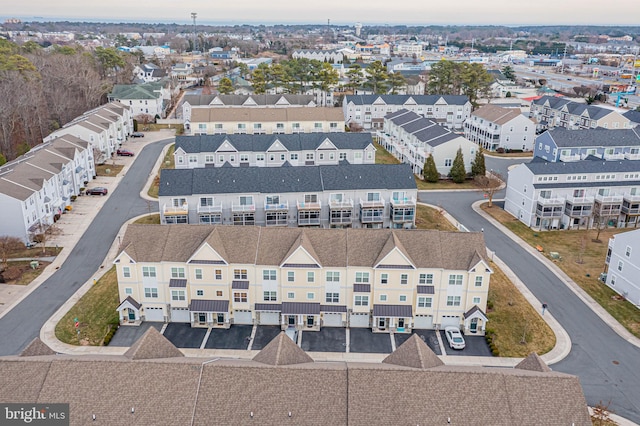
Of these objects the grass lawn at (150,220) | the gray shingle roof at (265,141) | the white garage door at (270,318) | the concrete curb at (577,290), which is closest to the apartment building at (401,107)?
the gray shingle roof at (265,141)

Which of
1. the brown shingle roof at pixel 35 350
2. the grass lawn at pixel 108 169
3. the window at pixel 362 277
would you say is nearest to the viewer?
the brown shingle roof at pixel 35 350

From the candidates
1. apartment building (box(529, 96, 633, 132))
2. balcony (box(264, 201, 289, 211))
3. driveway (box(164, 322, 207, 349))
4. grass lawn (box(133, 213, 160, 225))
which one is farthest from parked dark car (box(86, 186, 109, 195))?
apartment building (box(529, 96, 633, 132))

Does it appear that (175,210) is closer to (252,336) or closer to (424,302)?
(252,336)

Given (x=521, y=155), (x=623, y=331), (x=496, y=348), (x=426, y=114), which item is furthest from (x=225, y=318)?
(x=426, y=114)

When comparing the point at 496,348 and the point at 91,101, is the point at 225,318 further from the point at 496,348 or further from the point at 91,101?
the point at 91,101

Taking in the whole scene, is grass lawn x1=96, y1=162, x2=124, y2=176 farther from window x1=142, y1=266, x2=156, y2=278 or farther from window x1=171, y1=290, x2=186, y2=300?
window x1=171, y1=290, x2=186, y2=300

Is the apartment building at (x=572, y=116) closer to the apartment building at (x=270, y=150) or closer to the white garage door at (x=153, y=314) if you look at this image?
the apartment building at (x=270, y=150)
